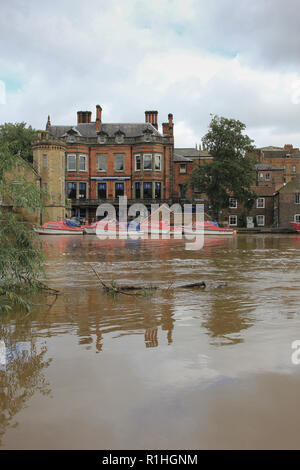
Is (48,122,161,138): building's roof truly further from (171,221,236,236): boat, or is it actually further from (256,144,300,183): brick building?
(256,144,300,183): brick building

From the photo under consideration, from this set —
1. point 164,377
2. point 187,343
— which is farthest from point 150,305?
point 164,377

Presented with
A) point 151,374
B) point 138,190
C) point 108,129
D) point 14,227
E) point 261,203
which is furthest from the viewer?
point 261,203

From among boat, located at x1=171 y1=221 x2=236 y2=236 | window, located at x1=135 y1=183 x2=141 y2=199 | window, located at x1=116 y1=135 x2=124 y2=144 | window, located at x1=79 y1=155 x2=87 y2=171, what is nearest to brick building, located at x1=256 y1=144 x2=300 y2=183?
window, located at x1=135 y1=183 x2=141 y2=199

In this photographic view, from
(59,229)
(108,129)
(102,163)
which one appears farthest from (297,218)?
(59,229)

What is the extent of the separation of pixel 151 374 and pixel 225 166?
163 ft

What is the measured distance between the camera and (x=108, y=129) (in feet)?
194

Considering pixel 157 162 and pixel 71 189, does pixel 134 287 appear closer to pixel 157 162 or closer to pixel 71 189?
pixel 157 162

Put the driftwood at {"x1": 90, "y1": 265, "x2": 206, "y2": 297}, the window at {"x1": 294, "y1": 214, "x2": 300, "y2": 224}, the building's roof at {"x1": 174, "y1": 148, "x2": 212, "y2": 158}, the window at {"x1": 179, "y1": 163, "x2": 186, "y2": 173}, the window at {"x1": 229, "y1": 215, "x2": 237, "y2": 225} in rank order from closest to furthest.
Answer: the driftwood at {"x1": 90, "y1": 265, "x2": 206, "y2": 297} → the window at {"x1": 294, "y1": 214, "x2": 300, "y2": 224} → the window at {"x1": 179, "y1": 163, "x2": 186, "y2": 173} → the window at {"x1": 229, "y1": 215, "x2": 237, "y2": 225} → the building's roof at {"x1": 174, "y1": 148, "x2": 212, "y2": 158}

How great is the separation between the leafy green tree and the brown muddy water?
765 mm

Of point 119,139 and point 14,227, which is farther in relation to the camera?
point 119,139

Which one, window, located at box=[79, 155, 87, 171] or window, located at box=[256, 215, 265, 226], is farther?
window, located at box=[256, 215, 265, 226]

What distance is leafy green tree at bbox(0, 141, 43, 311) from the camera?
26.6ft

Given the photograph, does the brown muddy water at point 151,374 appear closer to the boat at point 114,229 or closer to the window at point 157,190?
the boat at point 114,229

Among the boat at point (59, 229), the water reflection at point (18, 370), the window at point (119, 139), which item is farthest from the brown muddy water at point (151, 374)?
the window at point (119, 139)
